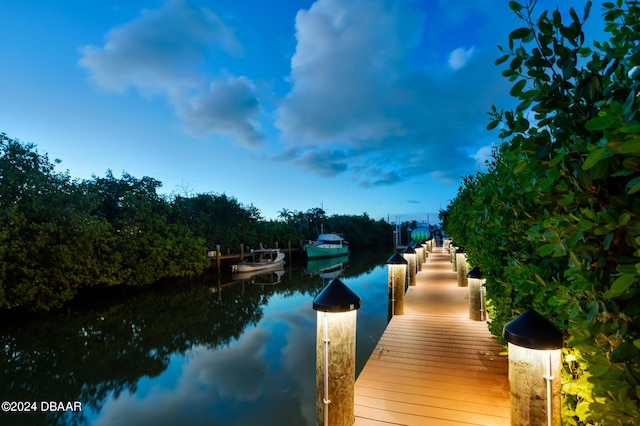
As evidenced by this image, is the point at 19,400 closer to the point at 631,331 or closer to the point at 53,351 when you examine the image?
the point at 53,351

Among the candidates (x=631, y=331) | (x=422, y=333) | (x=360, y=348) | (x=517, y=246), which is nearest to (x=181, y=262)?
(x=360, y=348)

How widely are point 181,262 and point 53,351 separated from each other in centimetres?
1114

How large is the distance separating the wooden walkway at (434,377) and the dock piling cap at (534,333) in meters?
1.87

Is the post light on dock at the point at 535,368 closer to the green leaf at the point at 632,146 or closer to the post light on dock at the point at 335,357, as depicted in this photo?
the post light on dock at the point at 335,357

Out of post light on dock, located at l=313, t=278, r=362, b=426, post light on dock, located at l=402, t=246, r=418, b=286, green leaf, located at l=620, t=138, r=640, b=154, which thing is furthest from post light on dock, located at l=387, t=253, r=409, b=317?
green leaf, located at l=620, t=138, r=640, b=154

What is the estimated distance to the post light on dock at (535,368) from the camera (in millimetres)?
2133

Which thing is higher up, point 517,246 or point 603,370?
point 517,246

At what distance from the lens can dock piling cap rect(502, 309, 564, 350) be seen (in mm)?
2105

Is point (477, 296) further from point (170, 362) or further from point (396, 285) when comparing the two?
point (170, 362)

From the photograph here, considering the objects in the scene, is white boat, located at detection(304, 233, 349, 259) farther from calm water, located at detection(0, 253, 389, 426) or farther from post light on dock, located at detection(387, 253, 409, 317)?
post light on dock, located at detection(387, 253, 409, 317)

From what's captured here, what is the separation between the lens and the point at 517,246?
3.02m

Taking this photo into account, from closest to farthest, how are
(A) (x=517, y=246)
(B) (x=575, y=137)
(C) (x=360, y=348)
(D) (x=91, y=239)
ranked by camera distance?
1. (B) (x=575, y=137)
2. (A) (x=517, y=246)
3. (C) (x=360, y=348)
4. (D) (x=91, y=239)

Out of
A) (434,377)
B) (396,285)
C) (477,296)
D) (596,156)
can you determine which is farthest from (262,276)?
(596,156)

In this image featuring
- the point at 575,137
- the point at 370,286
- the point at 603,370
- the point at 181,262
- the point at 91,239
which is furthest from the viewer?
the point at 181,262
